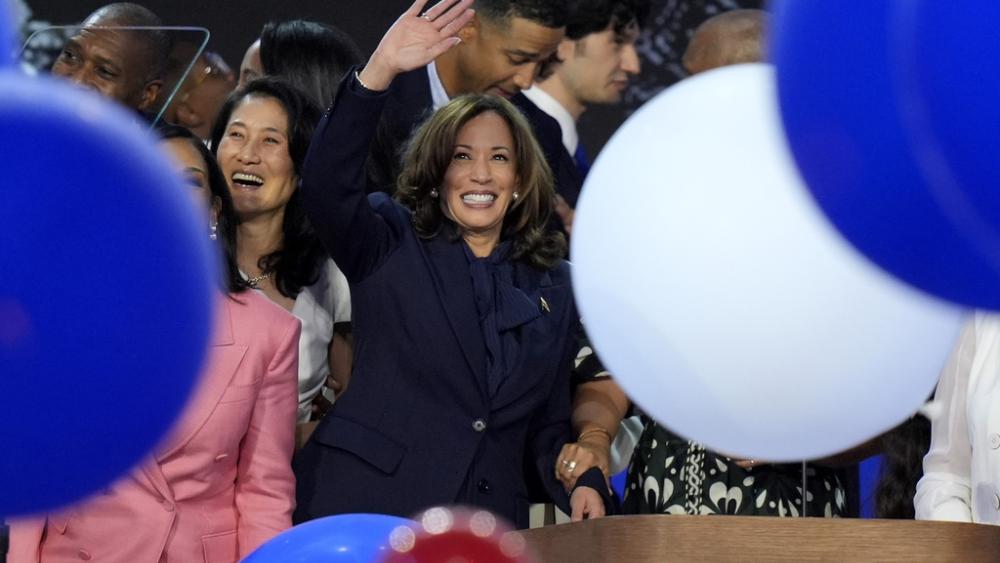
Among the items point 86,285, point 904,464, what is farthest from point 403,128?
point 86,285

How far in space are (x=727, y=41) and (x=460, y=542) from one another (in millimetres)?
2245

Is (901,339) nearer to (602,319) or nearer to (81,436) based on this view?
(602,319)

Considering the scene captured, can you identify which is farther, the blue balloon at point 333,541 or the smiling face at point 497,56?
the smiling face at point 497,56

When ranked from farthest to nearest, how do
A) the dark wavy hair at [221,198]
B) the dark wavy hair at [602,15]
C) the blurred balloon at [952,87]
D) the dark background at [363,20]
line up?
1. the dark background at [363,20]
2. the dark wavy hair at [602,15]
3. the dark wavy hair at [221,198]
4. the blurred balloon at [952,87]

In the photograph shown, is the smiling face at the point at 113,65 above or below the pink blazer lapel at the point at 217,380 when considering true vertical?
above

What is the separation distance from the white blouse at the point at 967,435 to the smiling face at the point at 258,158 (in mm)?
1114

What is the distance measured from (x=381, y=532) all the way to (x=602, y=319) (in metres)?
0.29

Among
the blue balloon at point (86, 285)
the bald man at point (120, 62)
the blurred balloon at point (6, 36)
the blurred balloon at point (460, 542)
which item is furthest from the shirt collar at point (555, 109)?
the blue balloon at point (86, 285)

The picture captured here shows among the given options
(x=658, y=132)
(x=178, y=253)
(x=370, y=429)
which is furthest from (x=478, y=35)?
(x=178, y=253)

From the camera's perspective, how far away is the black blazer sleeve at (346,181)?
7.18 ft

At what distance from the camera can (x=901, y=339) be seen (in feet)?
4.62

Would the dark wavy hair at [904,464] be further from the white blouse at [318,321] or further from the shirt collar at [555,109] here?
the shirt collar at [555,109]

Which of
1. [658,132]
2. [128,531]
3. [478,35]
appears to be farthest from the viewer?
[478,35]

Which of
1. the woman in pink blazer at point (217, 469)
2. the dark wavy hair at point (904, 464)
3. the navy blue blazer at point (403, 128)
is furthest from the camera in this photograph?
the navy blue blazer at point (403, 128)
